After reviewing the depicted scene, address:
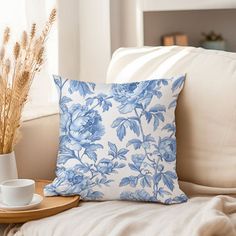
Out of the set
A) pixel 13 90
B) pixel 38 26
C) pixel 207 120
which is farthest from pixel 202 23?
pixel 13 90

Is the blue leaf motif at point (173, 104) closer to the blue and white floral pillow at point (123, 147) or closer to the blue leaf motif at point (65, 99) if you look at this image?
the blue and white floral pillow at point (123, 147)

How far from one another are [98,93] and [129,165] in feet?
0.80

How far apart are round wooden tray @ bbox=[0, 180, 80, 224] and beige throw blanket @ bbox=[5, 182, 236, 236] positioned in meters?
0.02

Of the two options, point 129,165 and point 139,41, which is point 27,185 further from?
point 139,41

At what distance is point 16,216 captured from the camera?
1.51 meters

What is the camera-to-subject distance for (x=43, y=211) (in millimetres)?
1546

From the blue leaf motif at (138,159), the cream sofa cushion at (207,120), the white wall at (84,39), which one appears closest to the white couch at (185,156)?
the cream sofa cushion at (207,120)

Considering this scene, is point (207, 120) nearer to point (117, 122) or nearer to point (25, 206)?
point (117, 122)

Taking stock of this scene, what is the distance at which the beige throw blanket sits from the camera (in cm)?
137

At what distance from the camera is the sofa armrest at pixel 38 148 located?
1809 mm

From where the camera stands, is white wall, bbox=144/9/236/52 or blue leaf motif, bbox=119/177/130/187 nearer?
blue leaf motif, bbox=119/177/130/187

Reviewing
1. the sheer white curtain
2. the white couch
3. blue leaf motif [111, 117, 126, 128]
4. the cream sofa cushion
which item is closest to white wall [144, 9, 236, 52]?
the sheer white curtain

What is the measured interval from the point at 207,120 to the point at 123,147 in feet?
0.86

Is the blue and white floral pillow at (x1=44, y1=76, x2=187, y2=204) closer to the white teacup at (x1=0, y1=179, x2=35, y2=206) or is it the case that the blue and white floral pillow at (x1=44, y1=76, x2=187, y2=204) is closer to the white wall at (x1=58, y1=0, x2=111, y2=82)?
the white teacup at (x1=0, y1=179, x2=35, y2=206)
